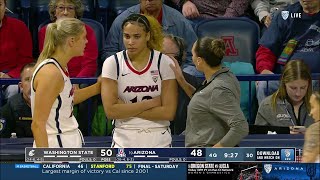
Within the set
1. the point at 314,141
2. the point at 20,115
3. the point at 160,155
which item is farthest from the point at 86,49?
the point at 314,141

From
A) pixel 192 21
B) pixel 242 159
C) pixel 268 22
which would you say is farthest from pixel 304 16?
pixel 242 159

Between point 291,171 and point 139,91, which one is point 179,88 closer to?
point 139,91

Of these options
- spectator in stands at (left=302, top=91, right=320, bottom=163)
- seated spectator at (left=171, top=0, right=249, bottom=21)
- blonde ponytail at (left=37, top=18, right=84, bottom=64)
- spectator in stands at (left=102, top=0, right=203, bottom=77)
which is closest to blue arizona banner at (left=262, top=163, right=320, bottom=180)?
spectator in stands at (left=302, top=91, right=320, bottom=163)

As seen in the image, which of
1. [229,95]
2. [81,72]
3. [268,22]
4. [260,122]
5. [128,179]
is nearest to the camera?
[128,179]

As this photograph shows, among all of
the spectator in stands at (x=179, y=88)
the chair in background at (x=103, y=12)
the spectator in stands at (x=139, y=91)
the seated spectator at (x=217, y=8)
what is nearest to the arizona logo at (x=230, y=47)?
the seated spectator at (x=217, y=8)

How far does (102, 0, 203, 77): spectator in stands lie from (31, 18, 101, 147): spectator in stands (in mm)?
Answer: 1757

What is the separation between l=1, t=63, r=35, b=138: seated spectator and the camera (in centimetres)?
602

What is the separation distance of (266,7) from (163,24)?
3.45ft

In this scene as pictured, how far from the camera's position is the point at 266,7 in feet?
24.7

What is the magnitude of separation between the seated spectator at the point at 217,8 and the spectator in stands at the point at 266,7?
10cm

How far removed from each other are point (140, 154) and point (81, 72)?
81.6 inches

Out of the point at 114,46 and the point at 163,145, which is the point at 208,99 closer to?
the point at 163,145

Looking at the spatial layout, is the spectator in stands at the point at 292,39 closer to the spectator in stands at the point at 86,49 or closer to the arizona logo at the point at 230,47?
the arizona logo at the point at 230,47

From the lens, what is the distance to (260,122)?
5906mm
